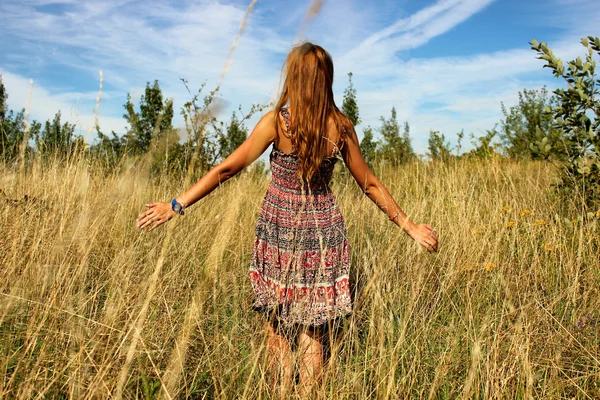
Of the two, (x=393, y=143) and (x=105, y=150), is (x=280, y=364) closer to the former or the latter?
(x=105, y=150)

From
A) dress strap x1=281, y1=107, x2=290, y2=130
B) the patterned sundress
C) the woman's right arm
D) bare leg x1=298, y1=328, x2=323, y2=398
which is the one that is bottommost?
bare leg x1=298, y1=328, x2=323, y2=398

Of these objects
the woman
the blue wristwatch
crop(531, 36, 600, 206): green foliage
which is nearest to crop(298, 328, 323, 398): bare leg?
the woman

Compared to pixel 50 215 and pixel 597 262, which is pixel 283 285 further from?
pixel 597 262

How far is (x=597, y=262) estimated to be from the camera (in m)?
3.06

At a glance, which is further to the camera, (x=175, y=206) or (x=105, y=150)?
(x=105, y=150)

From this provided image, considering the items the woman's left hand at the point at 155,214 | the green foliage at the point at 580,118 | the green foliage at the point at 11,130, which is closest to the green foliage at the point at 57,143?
the green foliage at the point at 11,130

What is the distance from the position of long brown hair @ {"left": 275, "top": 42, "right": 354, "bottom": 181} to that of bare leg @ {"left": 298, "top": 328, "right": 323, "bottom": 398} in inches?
30.3

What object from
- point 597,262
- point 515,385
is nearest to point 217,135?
point 597,262

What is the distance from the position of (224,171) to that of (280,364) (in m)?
0.90

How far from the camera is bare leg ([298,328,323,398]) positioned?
6.49 ft

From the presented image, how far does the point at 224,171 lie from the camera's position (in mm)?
2221

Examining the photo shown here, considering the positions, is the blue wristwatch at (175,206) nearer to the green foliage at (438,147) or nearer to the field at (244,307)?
the field at (244,307)

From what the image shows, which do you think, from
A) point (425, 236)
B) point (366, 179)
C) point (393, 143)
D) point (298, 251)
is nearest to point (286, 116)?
point (366, 179)

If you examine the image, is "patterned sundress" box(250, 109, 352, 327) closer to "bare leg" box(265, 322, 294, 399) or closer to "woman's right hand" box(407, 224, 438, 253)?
"bare leg" box(265, 322, 294, 399)
